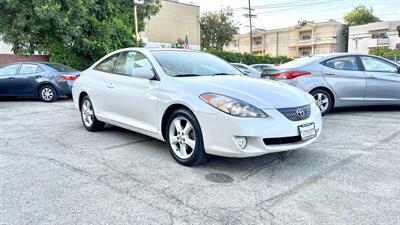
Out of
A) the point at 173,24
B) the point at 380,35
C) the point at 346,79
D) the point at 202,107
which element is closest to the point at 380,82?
the point at 346,79

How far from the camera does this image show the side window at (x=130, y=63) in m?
4.83

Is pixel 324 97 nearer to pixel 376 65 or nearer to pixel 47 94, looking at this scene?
pixel 376 65

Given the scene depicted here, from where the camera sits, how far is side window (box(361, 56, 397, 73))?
7.48 meters

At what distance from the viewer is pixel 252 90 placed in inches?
155

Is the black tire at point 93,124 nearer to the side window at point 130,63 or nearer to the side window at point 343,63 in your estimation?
the side window at point 130,63

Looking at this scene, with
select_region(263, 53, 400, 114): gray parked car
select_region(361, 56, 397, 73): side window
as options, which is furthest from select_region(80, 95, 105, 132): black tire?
select_region(361, 56, 397, 73): side window

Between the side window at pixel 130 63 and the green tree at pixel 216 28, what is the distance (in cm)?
3687

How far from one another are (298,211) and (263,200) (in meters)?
0.34

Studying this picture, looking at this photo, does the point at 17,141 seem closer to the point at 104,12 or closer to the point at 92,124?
the point at 92,124

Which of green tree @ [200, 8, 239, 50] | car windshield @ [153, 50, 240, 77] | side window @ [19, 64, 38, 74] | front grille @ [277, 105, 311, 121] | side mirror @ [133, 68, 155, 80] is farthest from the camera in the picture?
green tree @ [200, 8, 239, 50]

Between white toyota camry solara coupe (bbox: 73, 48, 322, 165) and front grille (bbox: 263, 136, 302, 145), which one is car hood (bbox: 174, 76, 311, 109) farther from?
A: front grille (bbox: 263, 136, 302, 145)

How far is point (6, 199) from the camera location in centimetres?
317

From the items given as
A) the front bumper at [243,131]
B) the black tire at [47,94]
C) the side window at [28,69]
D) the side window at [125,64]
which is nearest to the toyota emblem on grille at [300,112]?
the front bumper at [243,131]

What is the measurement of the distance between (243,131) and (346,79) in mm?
4653
